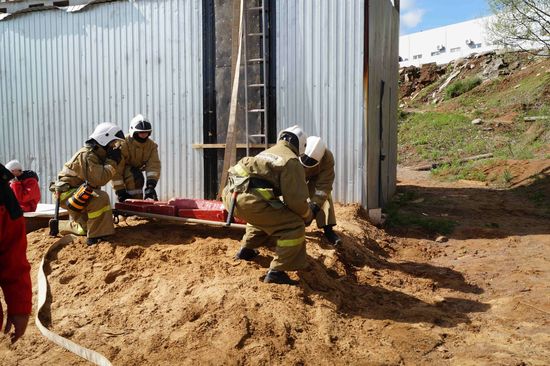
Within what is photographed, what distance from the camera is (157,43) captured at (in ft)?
32.0

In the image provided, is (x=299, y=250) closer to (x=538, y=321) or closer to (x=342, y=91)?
(x=538, y=321)

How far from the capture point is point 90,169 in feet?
20.2

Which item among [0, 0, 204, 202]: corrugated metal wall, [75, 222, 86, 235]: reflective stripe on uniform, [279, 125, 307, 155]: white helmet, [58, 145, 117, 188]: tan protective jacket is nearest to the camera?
[279, 125, 307, 155]: white helmet

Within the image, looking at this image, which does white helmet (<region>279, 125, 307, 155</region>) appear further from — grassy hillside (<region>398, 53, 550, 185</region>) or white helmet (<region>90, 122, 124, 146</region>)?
grassy hillside (<region>398, 53, 550, 185</region>)

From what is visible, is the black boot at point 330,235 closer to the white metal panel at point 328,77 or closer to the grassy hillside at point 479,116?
the white metal panel at point 328,77

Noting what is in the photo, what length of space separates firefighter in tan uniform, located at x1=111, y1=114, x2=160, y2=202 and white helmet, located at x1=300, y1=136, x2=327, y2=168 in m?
2.67

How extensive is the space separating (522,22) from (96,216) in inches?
738

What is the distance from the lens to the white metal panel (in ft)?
28.0

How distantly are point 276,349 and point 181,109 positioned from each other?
652 centimetres

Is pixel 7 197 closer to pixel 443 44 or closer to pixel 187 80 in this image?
pixel 187 80

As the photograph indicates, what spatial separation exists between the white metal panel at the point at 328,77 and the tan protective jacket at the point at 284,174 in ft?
12.2

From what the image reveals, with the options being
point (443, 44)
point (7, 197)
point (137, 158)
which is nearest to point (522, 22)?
point (137, 158)

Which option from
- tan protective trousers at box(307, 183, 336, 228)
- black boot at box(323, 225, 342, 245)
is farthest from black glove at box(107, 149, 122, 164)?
black boot at box(323, 225, 342, 245)

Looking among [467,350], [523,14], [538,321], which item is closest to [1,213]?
[467,350]
